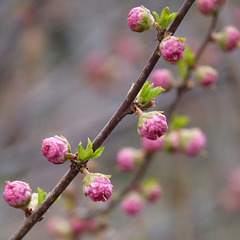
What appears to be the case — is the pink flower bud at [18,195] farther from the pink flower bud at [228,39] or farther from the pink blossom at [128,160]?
the pink flower bud at [228,39]

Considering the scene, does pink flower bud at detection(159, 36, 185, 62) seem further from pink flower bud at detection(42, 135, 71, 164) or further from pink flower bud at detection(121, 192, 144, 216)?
pink flower bud at detection(121, 192, 144, 216)

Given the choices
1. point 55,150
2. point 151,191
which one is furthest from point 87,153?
point 151,191

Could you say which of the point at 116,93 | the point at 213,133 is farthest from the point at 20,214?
the point at 213,133

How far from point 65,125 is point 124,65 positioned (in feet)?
4.17

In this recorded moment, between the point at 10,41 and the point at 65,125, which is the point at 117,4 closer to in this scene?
the point at 10,41

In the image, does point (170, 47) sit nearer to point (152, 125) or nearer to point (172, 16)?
point (172, 16)

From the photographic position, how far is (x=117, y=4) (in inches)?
203

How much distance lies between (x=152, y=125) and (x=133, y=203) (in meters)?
1.47

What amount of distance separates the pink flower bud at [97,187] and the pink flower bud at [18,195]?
27 cm

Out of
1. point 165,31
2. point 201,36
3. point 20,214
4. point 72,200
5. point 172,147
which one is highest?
point 165,31

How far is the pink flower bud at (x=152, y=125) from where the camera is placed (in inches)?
57.3

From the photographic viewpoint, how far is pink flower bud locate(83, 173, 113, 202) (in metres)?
1.47

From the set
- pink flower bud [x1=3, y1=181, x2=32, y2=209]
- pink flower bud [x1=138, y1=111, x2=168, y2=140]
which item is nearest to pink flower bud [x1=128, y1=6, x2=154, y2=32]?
pink flower bud [x1=138, y1=111, x2=168, y2=140]

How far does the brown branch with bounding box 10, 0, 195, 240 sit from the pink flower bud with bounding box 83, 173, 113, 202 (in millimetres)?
78
